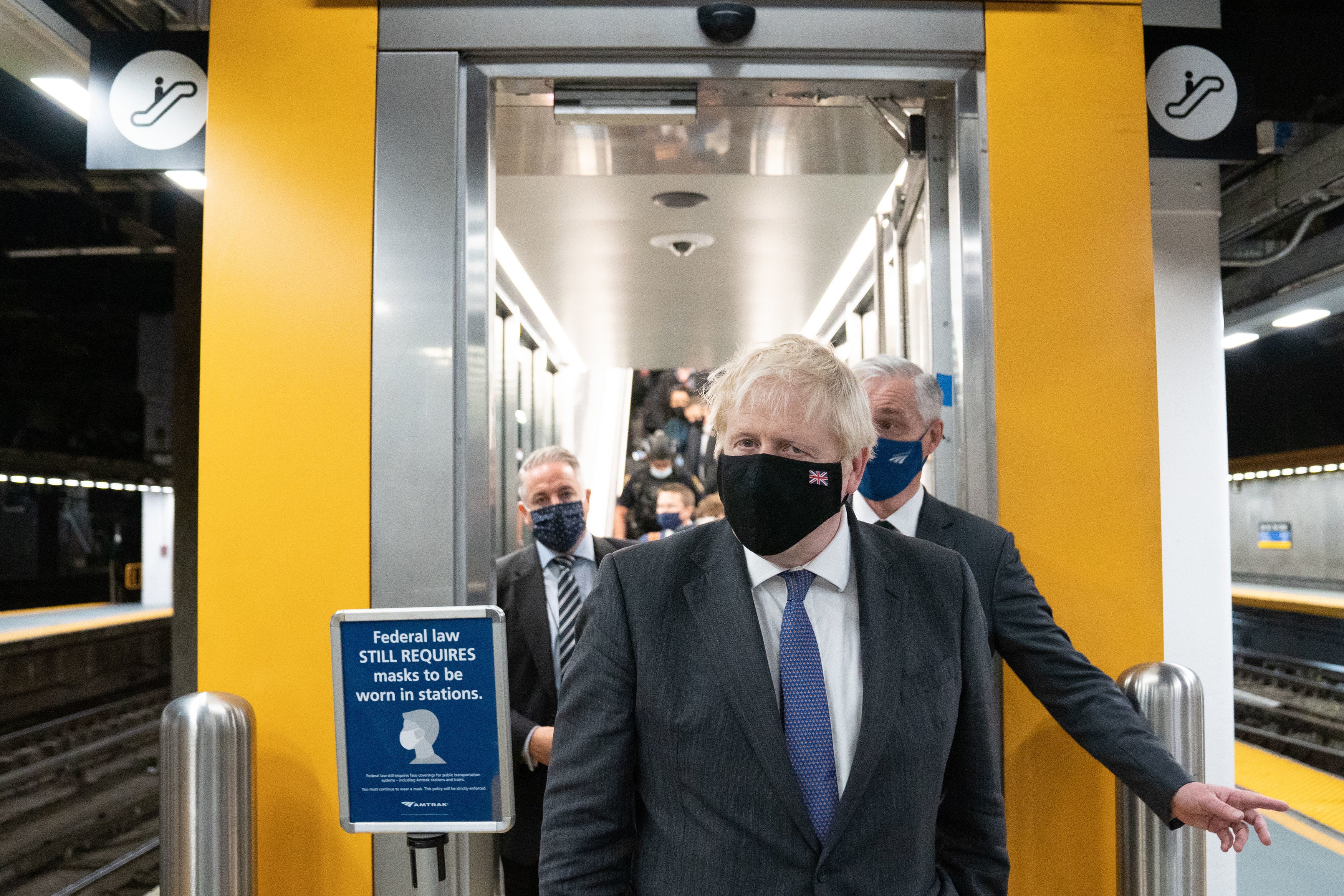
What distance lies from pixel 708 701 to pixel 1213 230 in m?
3.23

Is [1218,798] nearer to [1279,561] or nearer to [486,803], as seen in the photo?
[486,803]

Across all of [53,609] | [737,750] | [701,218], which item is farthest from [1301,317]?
[53,609]

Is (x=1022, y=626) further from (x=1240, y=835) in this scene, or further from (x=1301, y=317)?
(x=1301, y=317)

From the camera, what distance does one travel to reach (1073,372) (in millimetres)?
2785

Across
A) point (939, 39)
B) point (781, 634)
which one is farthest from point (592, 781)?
point (939, 39)

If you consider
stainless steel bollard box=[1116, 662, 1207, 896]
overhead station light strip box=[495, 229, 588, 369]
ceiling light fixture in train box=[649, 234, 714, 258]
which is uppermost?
ceiling light fixture in train box=[649, 234, 714, 258]

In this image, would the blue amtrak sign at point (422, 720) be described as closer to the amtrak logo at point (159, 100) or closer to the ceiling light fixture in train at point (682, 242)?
the amtrak logo at point (159, 100)

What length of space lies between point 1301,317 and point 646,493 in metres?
8.44

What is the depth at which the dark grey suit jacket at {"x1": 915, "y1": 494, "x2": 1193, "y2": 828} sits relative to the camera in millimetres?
2045

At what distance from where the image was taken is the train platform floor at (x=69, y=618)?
13.5 metres

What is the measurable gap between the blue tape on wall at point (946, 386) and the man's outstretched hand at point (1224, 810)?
1.38 meters

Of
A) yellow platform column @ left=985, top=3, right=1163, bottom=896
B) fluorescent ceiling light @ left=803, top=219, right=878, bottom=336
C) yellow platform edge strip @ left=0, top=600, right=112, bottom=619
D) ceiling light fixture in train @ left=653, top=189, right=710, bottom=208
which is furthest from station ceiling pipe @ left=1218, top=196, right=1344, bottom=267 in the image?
yellow platform edge strip @ left=0, top=600, right=112, bottom=619

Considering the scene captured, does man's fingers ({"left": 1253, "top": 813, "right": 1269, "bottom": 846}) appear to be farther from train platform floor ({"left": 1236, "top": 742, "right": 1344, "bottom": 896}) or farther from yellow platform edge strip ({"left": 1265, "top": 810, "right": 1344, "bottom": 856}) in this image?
yellow platform edge strip ({"left": 1265, "top": 810, "right": 1344, "bottom": 856})

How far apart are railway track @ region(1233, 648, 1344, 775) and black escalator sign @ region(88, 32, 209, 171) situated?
9.63 meters
